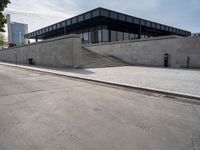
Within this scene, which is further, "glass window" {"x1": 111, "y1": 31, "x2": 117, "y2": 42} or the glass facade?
"glass window" {"x1": 111, "y1": 31, "x2": 117, "y2": 42}

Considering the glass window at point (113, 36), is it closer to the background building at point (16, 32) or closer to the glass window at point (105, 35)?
the glass window at point (105, 35)

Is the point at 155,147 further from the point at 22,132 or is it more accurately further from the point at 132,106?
the point at 22,132

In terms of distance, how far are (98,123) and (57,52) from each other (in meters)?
15.8

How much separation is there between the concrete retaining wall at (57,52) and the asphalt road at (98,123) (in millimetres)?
10868

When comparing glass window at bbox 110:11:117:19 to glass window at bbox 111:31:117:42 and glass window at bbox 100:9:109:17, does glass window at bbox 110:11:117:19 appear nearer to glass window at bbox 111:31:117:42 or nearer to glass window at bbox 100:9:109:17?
glass window at bbox 100:9:109:17

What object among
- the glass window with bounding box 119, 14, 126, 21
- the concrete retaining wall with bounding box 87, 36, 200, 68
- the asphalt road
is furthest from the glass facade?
the asphalt road

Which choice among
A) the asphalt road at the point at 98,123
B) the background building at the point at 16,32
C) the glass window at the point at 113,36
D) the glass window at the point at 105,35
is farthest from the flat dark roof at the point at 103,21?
the background building at the point at 16,32

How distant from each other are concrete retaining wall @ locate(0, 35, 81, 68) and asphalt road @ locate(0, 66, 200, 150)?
35.7 feet

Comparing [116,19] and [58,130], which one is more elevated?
[116,19]

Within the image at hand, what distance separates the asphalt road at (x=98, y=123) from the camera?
2924 mm

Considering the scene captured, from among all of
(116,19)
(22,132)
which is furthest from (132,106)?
(116,19)

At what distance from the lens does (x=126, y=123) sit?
3814 mm

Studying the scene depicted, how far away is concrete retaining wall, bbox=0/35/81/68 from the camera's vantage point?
16.4 meters

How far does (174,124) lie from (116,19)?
26424 mm
